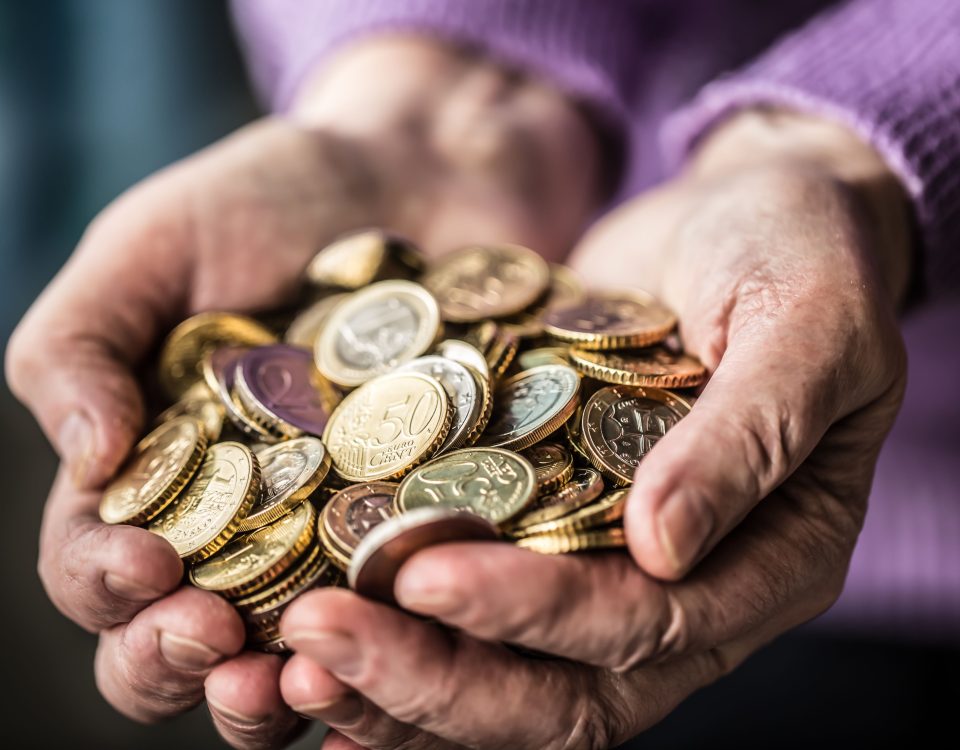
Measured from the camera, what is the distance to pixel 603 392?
1.47 metres

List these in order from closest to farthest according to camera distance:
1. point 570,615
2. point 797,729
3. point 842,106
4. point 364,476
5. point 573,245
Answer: point 570,615, point 364,476, point 842,106, point 797,729, point 573,245

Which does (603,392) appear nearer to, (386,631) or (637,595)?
(637,595)

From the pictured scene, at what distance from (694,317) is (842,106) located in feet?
2.04

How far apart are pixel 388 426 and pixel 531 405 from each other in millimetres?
233

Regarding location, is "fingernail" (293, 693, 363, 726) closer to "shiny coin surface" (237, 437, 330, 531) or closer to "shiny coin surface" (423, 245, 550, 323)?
"shiny coin surface" (237, 437, 330, 531)

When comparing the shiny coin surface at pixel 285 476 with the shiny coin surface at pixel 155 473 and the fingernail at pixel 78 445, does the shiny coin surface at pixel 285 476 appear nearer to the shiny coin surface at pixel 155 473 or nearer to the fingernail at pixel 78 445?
the shiny coin surface at pixel 155 473

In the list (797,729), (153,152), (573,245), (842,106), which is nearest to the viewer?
(842,106)

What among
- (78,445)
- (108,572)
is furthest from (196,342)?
(108,572)

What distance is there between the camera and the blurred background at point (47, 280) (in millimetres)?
2145

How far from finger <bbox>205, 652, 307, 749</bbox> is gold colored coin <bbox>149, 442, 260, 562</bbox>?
0.61 feet

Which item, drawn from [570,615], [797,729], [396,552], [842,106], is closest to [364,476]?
[396,552]

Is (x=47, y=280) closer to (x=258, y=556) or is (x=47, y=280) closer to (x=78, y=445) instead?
(x=78, y=445)

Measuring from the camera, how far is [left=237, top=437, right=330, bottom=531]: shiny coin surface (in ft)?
4.41

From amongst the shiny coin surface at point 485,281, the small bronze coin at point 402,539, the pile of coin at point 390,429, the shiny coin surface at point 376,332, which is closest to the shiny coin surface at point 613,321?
the pile of coin at point 390,429
